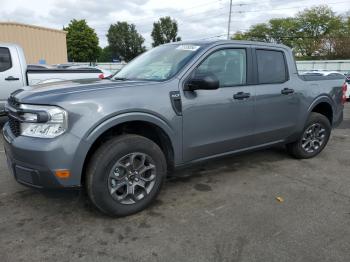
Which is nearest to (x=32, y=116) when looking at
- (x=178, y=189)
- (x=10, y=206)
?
(x=10, y=206)

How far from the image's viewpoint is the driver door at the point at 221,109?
3467 mm

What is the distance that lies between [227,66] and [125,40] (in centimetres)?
7980

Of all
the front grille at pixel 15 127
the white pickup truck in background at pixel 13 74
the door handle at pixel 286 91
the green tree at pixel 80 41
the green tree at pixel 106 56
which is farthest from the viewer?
the green tree at pixel 106 56

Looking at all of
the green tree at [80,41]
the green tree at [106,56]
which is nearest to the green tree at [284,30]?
the green tree at [80,41]

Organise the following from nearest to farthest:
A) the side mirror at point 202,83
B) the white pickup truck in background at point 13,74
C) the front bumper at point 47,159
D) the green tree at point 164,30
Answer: the front bumper at point 47,159 → the side mirror at point 202,83 → the white pickup truck in background at point 13,74 → the green tree at point 164,30

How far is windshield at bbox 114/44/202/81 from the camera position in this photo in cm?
354

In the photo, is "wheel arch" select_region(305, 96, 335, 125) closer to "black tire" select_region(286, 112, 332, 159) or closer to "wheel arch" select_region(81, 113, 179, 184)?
"black tire" select_region(286, 112, 332, 159)

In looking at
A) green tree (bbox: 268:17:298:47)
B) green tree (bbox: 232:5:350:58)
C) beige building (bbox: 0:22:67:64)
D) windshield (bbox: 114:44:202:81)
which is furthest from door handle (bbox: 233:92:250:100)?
green tree (bbox: 268:17:298:47)

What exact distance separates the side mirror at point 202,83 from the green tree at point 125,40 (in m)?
78.5

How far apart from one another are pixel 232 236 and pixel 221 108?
1422mm

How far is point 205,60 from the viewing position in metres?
3.61

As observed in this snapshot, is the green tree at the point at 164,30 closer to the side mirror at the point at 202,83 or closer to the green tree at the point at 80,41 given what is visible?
the green tree at the point at 80,41

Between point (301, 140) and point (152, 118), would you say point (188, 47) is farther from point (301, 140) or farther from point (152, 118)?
point (301, 140)

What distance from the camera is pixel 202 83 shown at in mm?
3264
